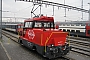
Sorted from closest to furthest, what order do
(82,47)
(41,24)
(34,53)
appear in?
(41,24) < (34,53) < (82,47)

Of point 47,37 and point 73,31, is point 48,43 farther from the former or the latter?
point 73,31

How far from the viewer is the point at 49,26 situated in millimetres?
8945

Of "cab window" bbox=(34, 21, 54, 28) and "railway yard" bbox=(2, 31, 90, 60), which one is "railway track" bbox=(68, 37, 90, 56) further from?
"cab window" bbox=(34, 21, 54, 28)

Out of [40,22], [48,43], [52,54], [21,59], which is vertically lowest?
[21,59]

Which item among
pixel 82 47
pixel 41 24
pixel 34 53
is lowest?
pixel 34 53

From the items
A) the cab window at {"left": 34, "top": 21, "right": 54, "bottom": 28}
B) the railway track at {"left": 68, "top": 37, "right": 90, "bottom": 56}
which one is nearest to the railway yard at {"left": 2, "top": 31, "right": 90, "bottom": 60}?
the railway track at {"left": 68, "top": 37, "right": 90, "bottom": 56}

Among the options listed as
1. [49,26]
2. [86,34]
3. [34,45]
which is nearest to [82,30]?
[86,34]

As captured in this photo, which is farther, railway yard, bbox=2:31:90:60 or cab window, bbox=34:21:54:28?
cab window, bbox=34:21:54:28

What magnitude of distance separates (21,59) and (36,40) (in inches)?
58.0

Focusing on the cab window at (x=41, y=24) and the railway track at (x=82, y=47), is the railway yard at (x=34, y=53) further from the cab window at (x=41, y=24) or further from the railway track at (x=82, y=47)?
the cab window at (x=41, y=24)

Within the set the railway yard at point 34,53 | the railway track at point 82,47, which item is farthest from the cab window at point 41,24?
the railway track at point 82,47

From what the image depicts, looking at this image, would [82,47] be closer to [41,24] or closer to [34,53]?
[34,53]

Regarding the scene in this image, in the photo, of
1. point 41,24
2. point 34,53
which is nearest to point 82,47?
point 34,53

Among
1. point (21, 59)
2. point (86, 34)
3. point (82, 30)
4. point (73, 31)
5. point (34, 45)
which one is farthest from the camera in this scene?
point (73, 31)
